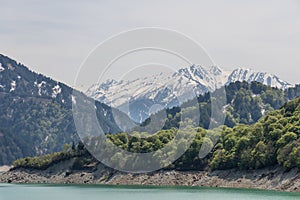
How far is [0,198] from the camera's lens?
486 feet

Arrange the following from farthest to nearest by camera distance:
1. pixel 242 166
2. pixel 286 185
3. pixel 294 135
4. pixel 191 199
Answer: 1. pixel 242 166
2. pixel 294 135
3. pixel 286 185
4. pixel 191 199

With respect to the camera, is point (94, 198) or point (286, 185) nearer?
point (94, 198)

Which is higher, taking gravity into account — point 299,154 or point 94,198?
point 299,154

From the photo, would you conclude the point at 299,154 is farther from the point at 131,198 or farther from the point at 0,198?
the point at 0,198

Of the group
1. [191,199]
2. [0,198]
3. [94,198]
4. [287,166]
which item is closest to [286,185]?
[287,166]

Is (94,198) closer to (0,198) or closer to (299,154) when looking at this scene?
(0,198)

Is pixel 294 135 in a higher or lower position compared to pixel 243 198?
higher

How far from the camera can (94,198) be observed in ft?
494

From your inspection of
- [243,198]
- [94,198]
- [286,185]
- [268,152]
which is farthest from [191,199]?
[268,152]

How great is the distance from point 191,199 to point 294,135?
5481cm

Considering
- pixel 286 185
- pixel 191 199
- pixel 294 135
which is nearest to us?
pixel 191 199

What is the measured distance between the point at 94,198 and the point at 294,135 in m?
68.4

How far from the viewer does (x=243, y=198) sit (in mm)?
143250

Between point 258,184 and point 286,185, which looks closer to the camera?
point 286,185
